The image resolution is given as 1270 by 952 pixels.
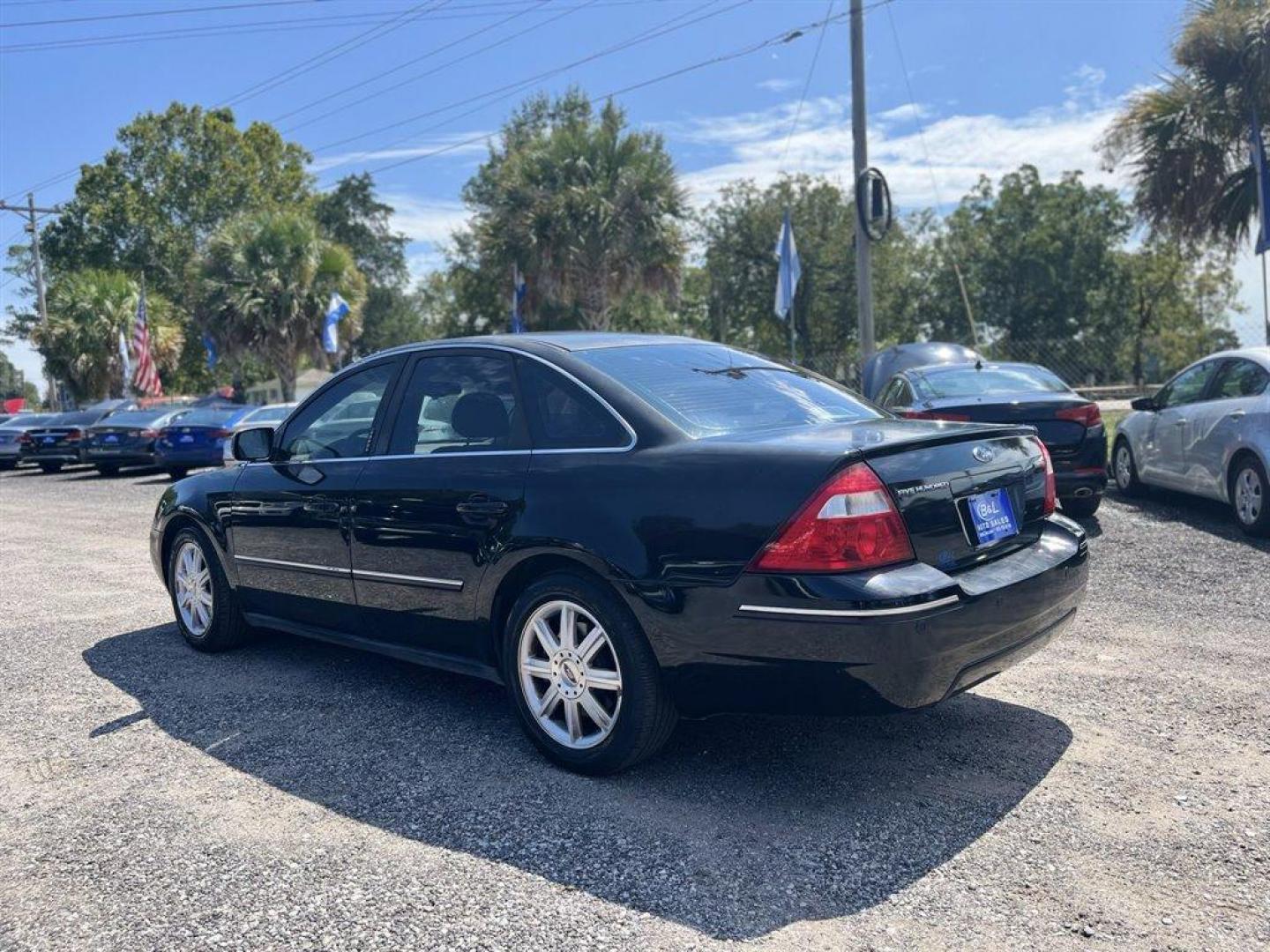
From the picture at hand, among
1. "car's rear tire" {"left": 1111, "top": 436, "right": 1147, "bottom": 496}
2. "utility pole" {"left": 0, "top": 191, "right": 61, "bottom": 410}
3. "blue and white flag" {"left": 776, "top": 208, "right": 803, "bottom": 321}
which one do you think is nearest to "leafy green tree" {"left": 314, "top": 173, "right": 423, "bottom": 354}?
"utility pole" {"left": 0, "top": 191, "right": 61, "bottom": 410}

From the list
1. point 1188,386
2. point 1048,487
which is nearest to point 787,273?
point 1188,386

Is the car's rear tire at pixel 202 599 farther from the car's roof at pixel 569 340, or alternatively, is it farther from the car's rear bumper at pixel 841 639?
the car's rear bumper at pixel 841 639

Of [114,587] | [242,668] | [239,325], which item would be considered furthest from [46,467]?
[242,668]

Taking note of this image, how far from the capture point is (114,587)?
7.97 meters

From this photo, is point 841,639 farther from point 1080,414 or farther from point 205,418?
point 205,418

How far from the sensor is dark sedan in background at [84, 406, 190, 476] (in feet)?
65.0

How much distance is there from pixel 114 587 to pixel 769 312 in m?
35.5

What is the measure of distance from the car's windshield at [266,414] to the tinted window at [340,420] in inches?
540

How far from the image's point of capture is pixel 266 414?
18.6 m

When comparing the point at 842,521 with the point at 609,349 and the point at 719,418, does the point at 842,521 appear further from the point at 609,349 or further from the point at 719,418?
the point at 609,349

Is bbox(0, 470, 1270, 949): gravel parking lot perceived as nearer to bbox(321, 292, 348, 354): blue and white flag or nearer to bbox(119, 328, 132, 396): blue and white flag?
bbox(321, 292, 348, 354): blue and white flag

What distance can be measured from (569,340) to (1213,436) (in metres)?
6.38

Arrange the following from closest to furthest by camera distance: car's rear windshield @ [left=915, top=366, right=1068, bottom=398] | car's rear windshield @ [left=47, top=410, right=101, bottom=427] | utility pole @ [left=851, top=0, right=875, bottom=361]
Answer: car's rear windshield @ [left=915, top=366, right=1068, bottom=398] → utility pole @ [left=851, top=0, right=875, bottom=361] → car's rear windshield @ [left=47, top=410, right=101, bottom=427]

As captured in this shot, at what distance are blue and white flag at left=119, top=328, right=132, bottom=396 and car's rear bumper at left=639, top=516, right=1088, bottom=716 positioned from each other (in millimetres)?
34771
